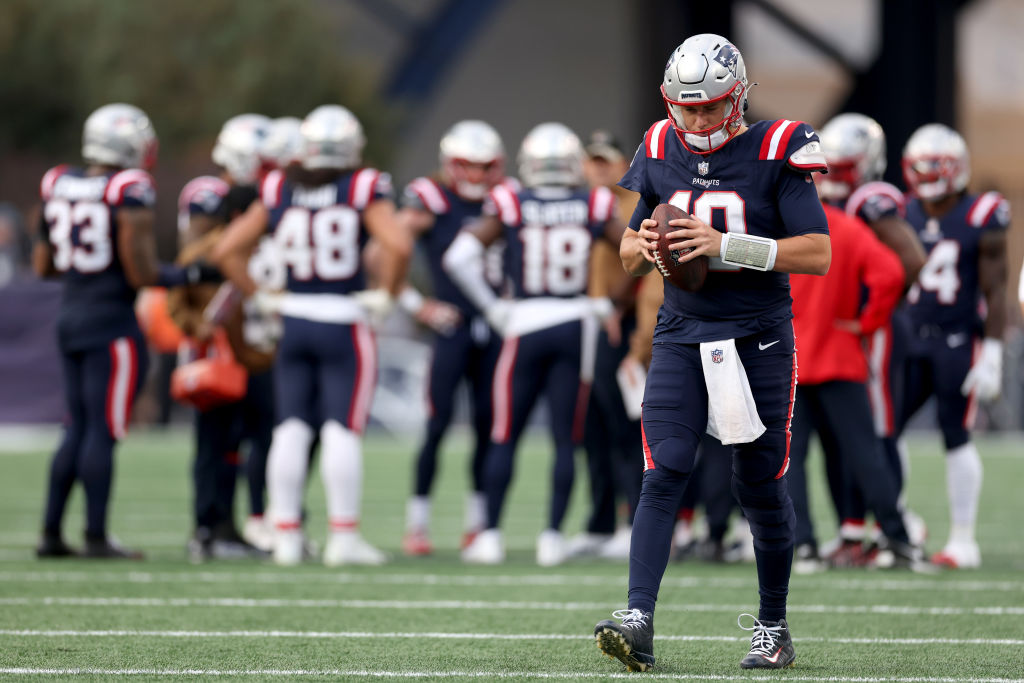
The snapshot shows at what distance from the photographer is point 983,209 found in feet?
24.6

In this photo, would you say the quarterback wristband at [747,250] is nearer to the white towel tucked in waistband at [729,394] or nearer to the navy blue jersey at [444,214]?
the white towel tucked in waistband at [729,394]

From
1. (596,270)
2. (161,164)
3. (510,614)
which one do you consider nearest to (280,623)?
(510,614)

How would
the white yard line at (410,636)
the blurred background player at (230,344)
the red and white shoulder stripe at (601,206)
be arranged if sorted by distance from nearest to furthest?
the white yard line at (410,636)
the red and white shoulder stripe at (601,206)
the blurred background player at (230,344)

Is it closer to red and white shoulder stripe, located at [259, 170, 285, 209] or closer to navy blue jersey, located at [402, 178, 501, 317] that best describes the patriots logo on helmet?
red and white shoulder stripe, located at [259, 170, 285, 209]

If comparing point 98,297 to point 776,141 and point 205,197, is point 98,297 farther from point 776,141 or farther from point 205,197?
point 776,141

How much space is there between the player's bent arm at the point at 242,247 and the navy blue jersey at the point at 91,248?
39 centimetres

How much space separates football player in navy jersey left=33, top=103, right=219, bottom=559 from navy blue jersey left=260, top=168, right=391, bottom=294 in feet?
1.97

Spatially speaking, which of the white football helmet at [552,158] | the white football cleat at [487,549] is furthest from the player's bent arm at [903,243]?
the white football cleat at [487,549]

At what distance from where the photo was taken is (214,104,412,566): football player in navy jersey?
7371 mm

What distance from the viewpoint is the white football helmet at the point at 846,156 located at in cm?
742

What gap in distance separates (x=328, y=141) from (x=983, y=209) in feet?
9.84

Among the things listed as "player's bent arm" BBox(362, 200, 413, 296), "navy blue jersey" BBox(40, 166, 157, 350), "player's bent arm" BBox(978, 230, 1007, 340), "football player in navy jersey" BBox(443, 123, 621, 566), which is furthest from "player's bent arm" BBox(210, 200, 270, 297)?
"player's bent arm" BBox(978, 230, 1007, 340)

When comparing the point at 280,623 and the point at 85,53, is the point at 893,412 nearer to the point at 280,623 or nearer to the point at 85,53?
the point at 280,623

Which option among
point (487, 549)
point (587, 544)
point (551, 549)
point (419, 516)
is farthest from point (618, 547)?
point (419, 516)
